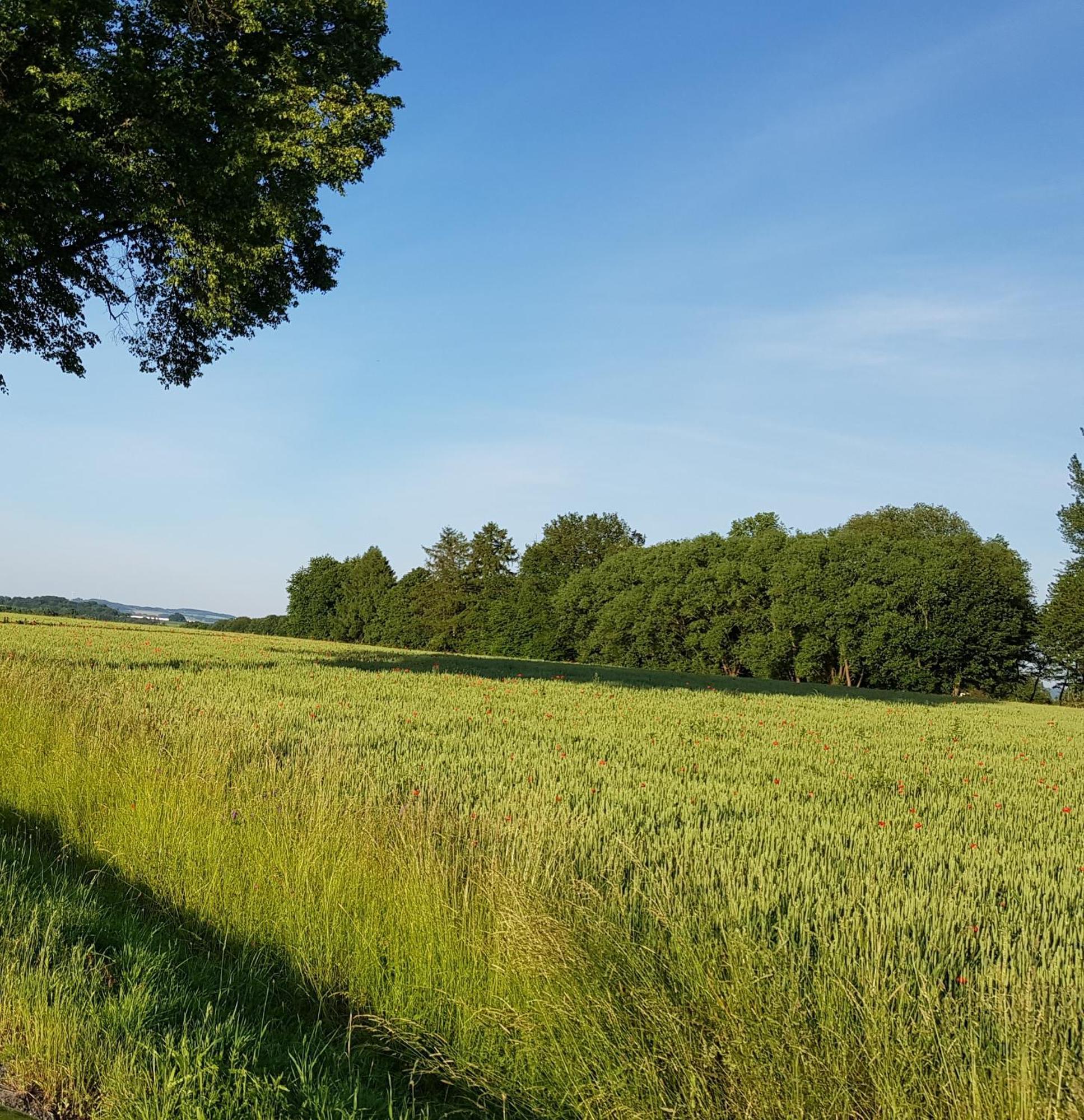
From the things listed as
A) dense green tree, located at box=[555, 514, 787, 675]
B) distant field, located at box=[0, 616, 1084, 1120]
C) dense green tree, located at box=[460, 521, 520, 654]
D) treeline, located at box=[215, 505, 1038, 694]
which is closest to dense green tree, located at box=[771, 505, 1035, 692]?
treeline, located at box=[215, 505, 1038, 694]

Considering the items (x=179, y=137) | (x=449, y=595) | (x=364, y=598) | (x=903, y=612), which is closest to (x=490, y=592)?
(x=449, y=595)

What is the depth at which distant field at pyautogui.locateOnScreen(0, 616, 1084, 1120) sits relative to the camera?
2768 mm

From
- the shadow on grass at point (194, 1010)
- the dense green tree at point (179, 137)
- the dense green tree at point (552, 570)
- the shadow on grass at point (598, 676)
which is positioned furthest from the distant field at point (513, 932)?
the dense green tree at point (552, 570)

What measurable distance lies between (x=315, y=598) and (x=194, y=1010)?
4148 inches

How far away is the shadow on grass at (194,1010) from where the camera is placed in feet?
9.33

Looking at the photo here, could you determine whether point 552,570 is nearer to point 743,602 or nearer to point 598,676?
point 743,602

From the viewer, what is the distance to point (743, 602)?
62.6 meters

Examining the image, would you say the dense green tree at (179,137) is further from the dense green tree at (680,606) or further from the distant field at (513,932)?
the dense green tree at (680,606)

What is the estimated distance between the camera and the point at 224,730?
8711 millimetres

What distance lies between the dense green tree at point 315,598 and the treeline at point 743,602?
5.70 meters

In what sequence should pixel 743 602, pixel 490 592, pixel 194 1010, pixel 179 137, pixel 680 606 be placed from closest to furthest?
pixel 194 1010
pixel 179 137
pixel 743 602
pixel 680 606
pixel 490 592

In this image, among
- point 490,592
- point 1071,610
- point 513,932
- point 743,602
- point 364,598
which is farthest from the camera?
point 364,598

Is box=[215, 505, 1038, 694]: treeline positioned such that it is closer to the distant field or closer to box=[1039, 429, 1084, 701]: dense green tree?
box=[1039, 429, 1084, 701]: dense green tree

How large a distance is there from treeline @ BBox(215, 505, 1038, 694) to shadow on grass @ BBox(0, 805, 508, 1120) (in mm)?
A: 55688
